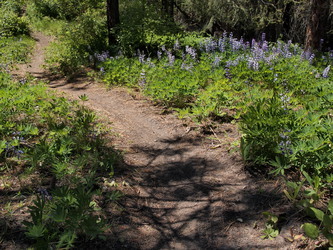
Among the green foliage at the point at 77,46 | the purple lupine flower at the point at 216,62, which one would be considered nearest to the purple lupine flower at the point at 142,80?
the purple lupine flower at the point at 216,62

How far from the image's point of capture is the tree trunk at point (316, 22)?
7073 mm

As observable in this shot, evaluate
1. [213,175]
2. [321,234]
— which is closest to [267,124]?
[213,175]

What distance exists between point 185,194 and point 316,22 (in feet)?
20.4

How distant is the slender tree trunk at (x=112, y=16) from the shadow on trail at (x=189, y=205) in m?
6.55

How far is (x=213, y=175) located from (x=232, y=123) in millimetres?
1316

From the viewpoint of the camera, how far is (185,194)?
3.07 meters

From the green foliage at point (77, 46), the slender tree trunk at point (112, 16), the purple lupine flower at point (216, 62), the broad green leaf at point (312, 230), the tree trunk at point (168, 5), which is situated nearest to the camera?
the broad green leaf at point (312, 230)

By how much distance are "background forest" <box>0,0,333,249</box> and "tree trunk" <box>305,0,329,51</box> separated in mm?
24

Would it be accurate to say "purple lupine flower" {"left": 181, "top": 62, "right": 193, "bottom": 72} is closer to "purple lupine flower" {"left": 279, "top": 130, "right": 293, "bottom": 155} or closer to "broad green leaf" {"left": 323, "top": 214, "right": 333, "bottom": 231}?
"purple lupine flower" {"left": 279, "top": 130, "right": 293, "bottom": 155}

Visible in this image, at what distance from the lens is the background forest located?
2404mm

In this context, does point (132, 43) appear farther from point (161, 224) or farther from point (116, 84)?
point (161, 224)

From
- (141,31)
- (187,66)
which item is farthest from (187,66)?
(141,31)

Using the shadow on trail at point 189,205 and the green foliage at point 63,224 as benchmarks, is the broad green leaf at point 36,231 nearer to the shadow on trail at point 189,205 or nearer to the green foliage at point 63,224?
the green foliage at point 63,224

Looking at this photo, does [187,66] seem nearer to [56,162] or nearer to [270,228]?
[56,162]
